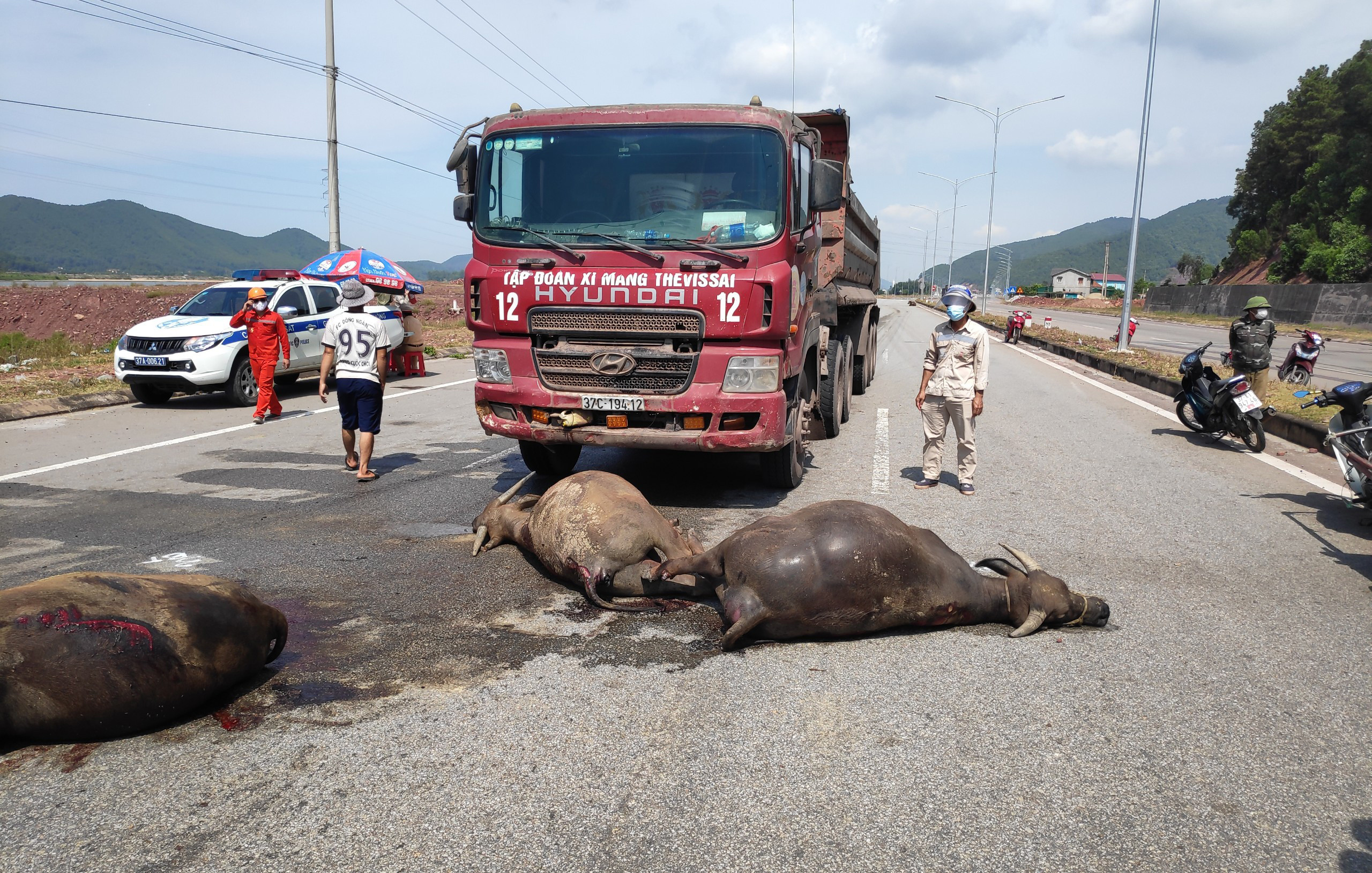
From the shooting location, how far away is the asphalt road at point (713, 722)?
9.07 feet

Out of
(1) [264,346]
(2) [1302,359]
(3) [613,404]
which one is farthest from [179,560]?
(2) [1302,359]

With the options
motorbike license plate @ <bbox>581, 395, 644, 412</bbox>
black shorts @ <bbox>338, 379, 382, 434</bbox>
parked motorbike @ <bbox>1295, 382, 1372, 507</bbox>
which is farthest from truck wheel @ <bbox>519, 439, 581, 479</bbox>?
parked motorbike @ <bbox>1295, 382, 1372, 507</bbox>

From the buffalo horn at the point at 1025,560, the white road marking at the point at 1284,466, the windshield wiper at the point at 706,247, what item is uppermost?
the windshield wiper at the point at 706,247

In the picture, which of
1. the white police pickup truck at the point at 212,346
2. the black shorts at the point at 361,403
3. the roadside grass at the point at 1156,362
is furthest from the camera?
the white police pickup truck at the point at 212,346

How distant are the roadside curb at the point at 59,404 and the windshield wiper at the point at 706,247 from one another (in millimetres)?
9643

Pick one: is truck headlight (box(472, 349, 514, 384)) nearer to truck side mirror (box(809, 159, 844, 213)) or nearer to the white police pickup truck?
truck side mirror (box(809, 159, 844, 213))

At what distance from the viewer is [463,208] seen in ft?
22.5

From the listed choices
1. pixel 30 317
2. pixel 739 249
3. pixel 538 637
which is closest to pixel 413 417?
pixel 739 249

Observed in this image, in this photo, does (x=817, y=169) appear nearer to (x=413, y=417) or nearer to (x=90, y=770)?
(x=90, y=770)

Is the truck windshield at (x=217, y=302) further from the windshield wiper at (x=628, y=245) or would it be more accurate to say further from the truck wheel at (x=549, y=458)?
the windshield wiper at (x=628, y=245)

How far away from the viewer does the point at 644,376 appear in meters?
6.49

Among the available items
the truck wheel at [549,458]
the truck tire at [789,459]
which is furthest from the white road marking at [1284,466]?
the truck wheel at [549,458]

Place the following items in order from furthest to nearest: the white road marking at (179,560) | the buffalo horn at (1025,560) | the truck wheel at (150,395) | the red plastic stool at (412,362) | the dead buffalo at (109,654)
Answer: the red plastic stool at (412,362) < the truck wheel at (150,395) < the white road marking at (179,560) < the buffalo horn at (1025,560) < the dead buffalo at (109,654)

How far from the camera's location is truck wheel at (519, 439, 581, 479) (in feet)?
25.5
